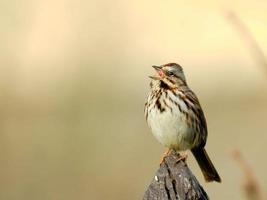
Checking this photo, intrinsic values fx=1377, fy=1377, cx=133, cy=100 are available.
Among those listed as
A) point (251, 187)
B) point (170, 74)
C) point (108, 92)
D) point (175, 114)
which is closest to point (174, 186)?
point (251, 187)

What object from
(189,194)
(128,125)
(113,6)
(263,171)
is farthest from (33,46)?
(189,194)

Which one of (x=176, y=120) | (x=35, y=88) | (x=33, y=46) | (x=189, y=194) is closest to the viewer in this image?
(x=189, y=194)

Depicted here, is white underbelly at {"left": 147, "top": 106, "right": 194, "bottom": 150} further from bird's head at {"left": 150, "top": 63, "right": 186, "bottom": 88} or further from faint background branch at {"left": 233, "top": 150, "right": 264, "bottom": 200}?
faint background branch at {"left": 233, "top": 150, "right": 264, "bottom": 200}

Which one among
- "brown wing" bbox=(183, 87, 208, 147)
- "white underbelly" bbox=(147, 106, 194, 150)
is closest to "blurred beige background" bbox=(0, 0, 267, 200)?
"brown wing" bbox=(183, 87, 208, 147)

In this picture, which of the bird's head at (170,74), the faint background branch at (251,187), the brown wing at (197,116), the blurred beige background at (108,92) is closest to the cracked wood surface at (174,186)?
the faint background branch at (251,187)

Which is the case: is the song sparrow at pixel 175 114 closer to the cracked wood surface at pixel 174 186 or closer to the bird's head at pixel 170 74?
the bird's head at pixel 170 74

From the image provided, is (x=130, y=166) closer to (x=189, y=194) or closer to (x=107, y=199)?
(x=107, y=199)
